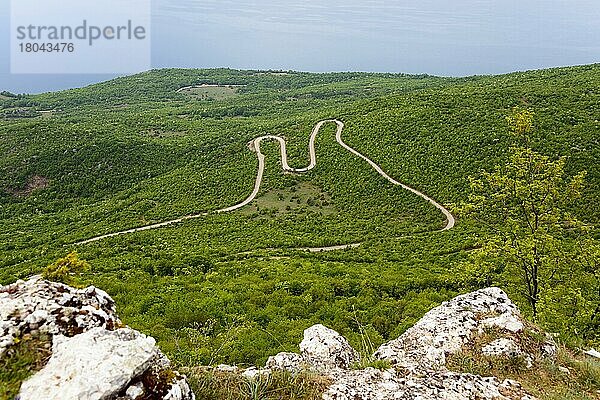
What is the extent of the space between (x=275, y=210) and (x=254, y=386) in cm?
3416

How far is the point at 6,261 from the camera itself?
31922mm

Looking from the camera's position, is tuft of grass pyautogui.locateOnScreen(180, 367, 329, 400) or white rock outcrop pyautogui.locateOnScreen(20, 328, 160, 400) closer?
white rock outcrop pyautogui.locateOnScreen(20, 328, 160, 400)

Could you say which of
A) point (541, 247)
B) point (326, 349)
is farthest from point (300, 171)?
point (326, 349)

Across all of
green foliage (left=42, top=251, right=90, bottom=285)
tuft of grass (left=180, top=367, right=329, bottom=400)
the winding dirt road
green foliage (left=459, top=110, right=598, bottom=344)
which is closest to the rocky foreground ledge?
tuft of grass (left=180, top=367, right=329, bottom=400)

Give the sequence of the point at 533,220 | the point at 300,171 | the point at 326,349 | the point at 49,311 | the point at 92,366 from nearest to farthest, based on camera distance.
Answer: the point at 92,366
the point at 49,311
the point at 326,349
the point at 533,220
the point at 300,171

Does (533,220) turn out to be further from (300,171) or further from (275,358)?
(300,171)

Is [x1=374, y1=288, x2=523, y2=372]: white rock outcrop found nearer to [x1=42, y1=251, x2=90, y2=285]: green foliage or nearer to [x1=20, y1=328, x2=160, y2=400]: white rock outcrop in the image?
[x1=20, y1=328, x2=160, y2=400]: white rock outcrop

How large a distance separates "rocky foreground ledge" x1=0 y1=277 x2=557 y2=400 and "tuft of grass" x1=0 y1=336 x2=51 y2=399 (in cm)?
8

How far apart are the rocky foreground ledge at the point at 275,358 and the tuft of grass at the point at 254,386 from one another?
15cm

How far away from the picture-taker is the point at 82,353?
462 centimetres

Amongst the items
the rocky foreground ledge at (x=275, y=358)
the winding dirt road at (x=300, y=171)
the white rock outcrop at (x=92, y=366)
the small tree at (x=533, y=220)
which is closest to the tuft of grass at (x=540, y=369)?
the rocky foreground ledge at (x=275, y=358)

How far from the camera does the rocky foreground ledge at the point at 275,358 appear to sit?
4.46 metres

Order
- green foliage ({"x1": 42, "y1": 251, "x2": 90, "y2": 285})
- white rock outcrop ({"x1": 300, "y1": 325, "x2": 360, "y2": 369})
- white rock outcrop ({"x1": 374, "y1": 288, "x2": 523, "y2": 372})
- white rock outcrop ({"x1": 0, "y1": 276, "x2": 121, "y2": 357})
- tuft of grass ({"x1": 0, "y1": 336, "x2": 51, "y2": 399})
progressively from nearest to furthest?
1. tuft of grass ({"x1": 0, "y1": 336, "x2": 51, "y2": 399})
2. white rock outcrop ({"x1": 0, "y1": 276, "x2": 121, "y2": 357})
3. green foliage ({"x1": 42, "y1": 251, "x2": 90, "y2": 285})
4. white rock outcrop ({"x1": 374, "y1": 288, "x2": 523, "y2": 372})
5. white rock outcrop ({"x1": 300, "y1": 325, "x2": 360, "y2": 369})

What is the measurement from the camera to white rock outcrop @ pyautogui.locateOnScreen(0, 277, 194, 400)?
4340 mm
